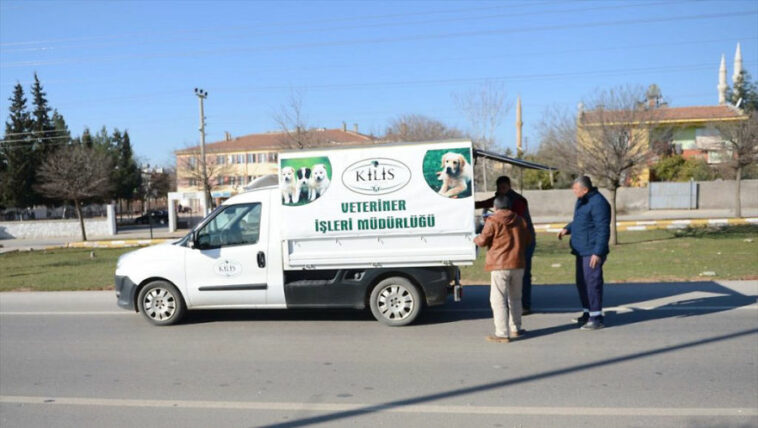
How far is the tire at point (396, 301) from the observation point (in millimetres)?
7953

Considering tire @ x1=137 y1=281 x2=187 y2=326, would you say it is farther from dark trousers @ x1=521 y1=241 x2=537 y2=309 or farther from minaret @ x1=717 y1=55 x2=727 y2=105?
minaret @ x1=717 y1=55 x2=727 y2=105

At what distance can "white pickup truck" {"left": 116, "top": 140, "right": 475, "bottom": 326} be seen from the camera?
786cm

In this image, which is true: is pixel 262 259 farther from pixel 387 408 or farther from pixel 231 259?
pixel 387 408

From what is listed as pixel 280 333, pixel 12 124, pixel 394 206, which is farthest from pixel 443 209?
pixel 12 124

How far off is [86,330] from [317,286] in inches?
135

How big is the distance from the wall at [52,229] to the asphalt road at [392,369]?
118ft

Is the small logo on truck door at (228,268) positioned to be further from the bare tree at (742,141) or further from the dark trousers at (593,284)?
the bare tree at (742,141)

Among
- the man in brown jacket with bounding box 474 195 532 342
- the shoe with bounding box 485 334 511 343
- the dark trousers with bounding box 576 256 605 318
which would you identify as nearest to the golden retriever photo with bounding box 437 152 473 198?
the man in brown jacket with bounding box 474 195 532 342

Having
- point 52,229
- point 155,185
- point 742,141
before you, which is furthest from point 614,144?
point 155,185

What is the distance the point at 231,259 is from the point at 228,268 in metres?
0.13

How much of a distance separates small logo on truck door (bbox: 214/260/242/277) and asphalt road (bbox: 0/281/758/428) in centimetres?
79

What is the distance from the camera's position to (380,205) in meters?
7.96

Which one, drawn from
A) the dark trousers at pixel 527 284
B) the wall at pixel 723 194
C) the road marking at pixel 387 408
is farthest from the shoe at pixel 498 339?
the wall at pixel 723 194

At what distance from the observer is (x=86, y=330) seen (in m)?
8.50
